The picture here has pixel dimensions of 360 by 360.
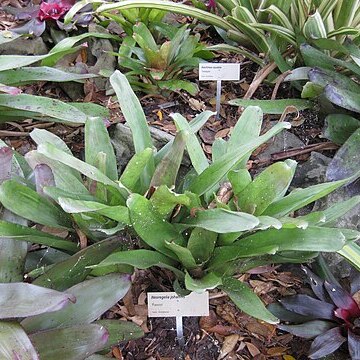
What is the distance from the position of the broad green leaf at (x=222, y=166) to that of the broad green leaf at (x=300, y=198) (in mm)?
148

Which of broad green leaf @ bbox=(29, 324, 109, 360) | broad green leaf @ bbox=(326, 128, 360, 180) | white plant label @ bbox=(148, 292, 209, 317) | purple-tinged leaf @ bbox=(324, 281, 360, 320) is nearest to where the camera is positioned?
broad green leaf @ bbox=(29, 324, 109, 360)

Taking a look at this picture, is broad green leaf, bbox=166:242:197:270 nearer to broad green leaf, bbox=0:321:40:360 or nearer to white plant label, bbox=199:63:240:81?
broad green leaf, bbox=0:321:40:360

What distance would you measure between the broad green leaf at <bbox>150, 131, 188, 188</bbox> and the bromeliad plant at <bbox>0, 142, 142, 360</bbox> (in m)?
0.18

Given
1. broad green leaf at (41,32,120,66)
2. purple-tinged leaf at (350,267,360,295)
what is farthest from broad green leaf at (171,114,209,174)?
broad green leaf at (41,32,120,66)

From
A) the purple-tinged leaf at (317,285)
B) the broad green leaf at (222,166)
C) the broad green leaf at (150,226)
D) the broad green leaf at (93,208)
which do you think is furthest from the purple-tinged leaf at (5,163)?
the purple-tinged leaf at (317,285)

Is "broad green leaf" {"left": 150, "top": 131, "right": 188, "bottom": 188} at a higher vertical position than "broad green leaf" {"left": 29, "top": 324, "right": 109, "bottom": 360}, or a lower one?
higher

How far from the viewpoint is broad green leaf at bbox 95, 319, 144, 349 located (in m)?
1.13

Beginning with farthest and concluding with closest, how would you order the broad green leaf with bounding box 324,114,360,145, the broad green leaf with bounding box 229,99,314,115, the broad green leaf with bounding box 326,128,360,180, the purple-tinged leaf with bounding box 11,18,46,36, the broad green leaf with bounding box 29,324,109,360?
the purple-tinged leaf with bounding box 11,18,46,36 < the broad green leaf with bounding box 229,99,314,115 < the broad green leaf with bounding box 324,114,360,145 < the broad green leaf with bounding box 326,128,360,180 < the broad green leaf with bounding box 29,324,109,360

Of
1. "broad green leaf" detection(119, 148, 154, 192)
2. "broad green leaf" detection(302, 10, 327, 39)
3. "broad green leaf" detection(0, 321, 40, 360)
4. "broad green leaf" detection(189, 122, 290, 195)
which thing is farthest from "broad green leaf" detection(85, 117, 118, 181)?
"broad green leaf" detection(302, 10, 327, 39)

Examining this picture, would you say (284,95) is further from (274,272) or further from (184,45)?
(274,272)

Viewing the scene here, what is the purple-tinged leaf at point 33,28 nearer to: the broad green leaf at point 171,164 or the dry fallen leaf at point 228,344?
the broad green leaf at point 171,164

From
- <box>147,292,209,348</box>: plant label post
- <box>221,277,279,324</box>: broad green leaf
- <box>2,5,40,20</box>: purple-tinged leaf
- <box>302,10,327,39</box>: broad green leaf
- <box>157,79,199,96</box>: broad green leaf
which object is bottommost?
<box>147,292,209,348</box>: plant label post

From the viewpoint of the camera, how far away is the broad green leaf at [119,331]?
113 cm

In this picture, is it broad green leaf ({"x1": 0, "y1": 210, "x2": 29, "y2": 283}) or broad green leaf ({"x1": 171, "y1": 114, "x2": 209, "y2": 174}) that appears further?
broad green leaf ({"x1": 171, "y1": 114, "x2": 209, "y2": 174})
